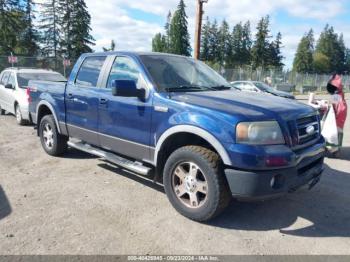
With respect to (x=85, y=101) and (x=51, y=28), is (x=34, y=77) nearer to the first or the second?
(x=85, y=101)

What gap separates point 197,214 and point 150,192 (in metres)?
1.17

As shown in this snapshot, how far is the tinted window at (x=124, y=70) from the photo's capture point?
496 centimetres

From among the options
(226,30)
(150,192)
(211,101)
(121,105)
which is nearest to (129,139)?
(121,105)

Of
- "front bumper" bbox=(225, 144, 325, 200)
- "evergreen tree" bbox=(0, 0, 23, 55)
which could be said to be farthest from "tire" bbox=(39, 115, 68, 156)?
"evergreen tree" bbox=(0, 0, 23, 55)

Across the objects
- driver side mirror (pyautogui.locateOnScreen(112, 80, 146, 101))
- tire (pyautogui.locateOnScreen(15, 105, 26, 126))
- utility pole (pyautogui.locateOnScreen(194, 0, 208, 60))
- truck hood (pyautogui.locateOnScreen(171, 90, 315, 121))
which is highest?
utility pole (pyautogui.locateOnScreen(194, 0, 208, 60))

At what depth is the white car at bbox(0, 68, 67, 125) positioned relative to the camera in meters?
10.2

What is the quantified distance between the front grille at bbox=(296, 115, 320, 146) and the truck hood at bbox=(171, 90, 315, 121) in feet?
0.27

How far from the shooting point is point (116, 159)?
17.3 feet

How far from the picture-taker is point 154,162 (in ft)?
15.4

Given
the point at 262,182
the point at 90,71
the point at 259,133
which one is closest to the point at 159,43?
the point at 90,71

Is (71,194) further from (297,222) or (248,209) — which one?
(297,222)

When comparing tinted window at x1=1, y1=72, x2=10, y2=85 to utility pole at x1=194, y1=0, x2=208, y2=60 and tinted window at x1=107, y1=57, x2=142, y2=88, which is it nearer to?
tinted window at x1=107, y1=57, x2=142, y2=88

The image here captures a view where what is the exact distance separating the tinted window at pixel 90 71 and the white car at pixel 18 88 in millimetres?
4578

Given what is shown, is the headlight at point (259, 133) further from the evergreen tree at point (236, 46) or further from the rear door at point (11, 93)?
the evergreen tree at point (236, 46)
